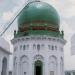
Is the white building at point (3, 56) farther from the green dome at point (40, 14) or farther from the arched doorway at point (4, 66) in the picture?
the green dome at point (40, 14)

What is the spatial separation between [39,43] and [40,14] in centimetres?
580

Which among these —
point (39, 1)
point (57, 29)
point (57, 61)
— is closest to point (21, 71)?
point (57, 61)

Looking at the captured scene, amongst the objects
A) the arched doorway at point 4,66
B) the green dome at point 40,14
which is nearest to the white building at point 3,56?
the arched doorway at point 4,66

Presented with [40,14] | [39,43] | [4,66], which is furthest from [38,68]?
[4,66]

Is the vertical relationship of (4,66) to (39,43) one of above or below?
below

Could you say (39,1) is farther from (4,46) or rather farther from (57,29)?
(4,46)

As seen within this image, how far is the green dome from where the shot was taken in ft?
188

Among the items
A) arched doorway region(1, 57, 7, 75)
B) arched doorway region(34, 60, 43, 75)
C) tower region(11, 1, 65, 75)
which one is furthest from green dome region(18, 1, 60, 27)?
arched doorway region(1, 57, 7, 75)

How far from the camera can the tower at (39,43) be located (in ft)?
184

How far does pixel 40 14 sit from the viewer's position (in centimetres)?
5734

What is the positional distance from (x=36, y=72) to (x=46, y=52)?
4.51m

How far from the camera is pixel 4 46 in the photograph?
147ft

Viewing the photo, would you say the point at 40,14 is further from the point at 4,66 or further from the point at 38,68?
the point at 4,66

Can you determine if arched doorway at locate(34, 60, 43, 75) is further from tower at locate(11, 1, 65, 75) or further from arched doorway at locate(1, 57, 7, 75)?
arched doorway at locate(1, 57, 7, 75)
